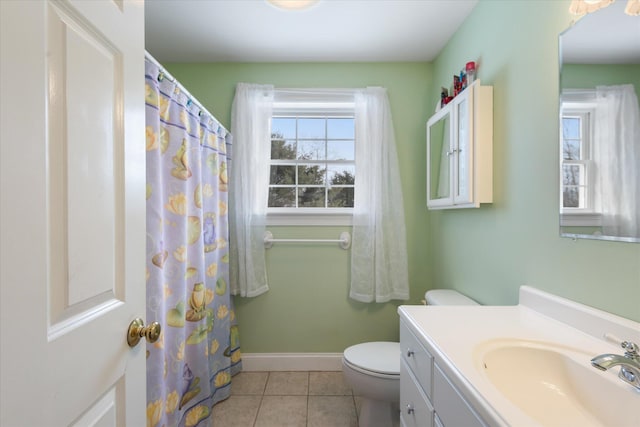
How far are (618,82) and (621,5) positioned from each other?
21 centimetres

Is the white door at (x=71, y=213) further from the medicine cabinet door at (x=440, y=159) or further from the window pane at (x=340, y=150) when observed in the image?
the window pane at (x=340, y=150)

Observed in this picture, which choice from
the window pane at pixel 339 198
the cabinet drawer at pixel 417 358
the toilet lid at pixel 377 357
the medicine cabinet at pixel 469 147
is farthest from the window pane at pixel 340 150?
the cabinet drawer at pixel 417 358

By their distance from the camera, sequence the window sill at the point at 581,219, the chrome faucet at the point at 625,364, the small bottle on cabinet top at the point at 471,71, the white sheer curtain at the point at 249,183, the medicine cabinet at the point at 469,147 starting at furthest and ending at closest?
the white sheer curtain at the point at 249,183 < the small bottle on cabinet top at the point at 471,71 < the medicine cabinet at the point at 469,147 < the window sill at the point at 581,219 < the chrome faucet at the point at 625,364

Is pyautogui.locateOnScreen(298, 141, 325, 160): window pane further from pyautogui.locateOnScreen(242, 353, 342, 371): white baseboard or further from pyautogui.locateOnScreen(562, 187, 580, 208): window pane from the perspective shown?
pyautogui.locateOnScreen(562, 187, 580, 208): window pane

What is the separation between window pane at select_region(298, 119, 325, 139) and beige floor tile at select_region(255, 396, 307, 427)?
1.85m

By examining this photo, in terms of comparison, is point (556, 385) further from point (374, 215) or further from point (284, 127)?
point (284, 127)

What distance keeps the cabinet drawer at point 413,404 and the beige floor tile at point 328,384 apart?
3.13ft

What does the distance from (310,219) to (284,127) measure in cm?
75

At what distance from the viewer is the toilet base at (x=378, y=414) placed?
1663 millimetres

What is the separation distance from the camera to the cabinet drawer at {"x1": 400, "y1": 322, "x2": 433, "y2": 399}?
97cm

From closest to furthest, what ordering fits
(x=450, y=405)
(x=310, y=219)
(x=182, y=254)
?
(x=450, y=405)
(x=182, y=254)
(x=310, y=219)

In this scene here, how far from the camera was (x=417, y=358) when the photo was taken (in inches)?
42.3

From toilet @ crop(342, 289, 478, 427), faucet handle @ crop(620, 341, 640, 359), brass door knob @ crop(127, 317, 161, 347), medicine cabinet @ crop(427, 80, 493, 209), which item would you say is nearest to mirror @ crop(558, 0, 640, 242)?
faucet handle @ crop(620, 341, 640, 359)

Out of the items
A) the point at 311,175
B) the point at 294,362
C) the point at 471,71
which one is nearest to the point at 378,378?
the point at 294,362
